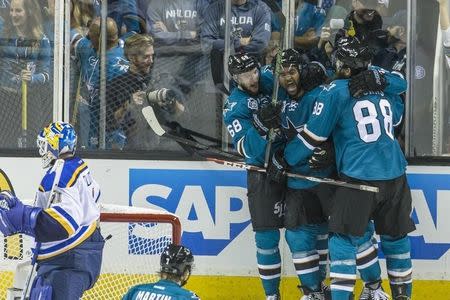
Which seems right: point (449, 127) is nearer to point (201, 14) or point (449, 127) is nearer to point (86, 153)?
point (201, 14)

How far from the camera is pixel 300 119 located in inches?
282

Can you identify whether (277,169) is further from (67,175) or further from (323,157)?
(67,175)

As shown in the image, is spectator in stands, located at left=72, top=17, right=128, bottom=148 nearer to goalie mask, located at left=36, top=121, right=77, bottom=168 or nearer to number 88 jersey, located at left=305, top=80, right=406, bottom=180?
number 88 jersey, located at left=305, top=80, right=406, bottom=180

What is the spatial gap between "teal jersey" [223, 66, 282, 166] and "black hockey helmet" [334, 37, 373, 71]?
1.56ft

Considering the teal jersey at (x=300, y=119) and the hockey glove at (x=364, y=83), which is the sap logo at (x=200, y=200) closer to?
the teal jersey at (x=300, y=119)

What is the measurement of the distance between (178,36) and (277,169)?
93cm

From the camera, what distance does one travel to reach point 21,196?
7520mm

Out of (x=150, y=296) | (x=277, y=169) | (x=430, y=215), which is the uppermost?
(x=277, y=169)

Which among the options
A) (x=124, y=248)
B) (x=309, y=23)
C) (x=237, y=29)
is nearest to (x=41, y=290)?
(x=124, y=248)

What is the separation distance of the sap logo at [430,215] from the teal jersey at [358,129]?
1.51 ft

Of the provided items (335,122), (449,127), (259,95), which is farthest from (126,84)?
(449,127)

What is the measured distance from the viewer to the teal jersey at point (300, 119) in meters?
7.12

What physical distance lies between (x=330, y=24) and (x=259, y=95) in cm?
56

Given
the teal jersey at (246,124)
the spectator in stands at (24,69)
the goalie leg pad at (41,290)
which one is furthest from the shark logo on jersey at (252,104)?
the goalie leg pad at (41,290)
